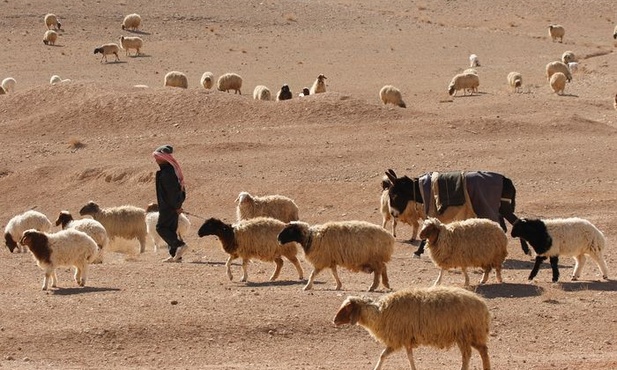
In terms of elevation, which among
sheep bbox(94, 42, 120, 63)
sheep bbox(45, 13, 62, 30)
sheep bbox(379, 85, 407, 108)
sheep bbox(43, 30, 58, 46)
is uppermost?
sheep bbox(45, 13, 62, 30)

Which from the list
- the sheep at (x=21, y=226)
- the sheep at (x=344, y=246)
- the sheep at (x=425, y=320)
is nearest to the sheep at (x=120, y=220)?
the sheep at (x=21, y=226)

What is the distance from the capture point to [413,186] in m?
19.7

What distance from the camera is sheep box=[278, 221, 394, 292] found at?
52.8ft

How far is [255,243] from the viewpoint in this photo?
17188 millimetres

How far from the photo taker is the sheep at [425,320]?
1222 centimetres

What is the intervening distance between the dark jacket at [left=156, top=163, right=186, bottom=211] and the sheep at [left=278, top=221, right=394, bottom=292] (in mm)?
3458

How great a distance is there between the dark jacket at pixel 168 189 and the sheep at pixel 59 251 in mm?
2542

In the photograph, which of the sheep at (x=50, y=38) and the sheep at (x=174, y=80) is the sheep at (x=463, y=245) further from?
the sheep at (x=50, y=38)

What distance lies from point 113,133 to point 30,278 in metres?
13.9

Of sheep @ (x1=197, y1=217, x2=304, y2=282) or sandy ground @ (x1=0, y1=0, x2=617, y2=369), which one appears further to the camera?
sheep @ (x1=197, y1=217, x2=304, y2=282)

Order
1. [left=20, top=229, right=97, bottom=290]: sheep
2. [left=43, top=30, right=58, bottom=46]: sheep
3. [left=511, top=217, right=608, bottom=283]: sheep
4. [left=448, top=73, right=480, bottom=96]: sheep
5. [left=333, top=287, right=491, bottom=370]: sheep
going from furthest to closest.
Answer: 1. [left=43, top=30, right=58, bottom=46]: sheep
2. [left=448, top=73, right=480, bottom=96]: sheep
3. [left=511, top=217, right=608, bottom=283]: sheep
4. [left=20, top=229, right=97, bottom=290]: sheep
5. [left=333, top=287, right=491, bottom=370]: sheep

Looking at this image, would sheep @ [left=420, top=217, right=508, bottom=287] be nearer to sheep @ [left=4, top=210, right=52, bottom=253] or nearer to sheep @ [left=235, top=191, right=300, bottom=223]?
sheep @ [left=235, top=191, right=300, bottom=223]

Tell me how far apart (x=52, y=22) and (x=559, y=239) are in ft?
136

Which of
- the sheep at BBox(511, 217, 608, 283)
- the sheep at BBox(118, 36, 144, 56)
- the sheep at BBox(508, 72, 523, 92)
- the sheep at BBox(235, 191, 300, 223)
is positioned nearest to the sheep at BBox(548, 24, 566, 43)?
the sheep at BBox(508, 72, 523, 92)
